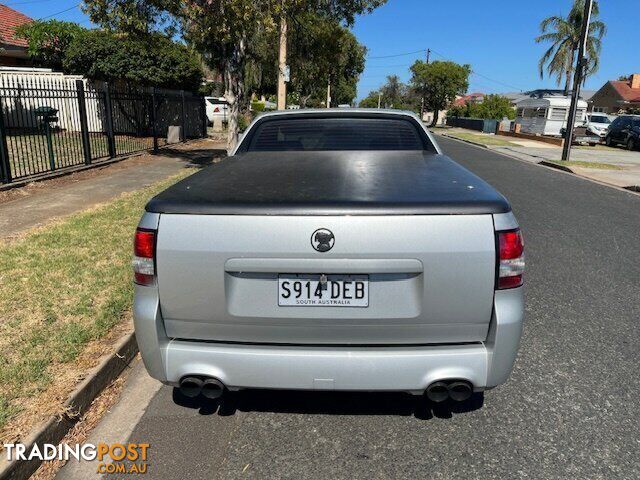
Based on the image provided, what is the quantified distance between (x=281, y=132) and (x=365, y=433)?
8.26ft

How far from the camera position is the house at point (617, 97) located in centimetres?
6328

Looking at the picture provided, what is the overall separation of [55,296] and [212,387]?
240 centimetres

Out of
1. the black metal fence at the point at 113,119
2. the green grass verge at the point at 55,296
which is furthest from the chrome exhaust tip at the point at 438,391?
the black metal fence at the point at 113,119

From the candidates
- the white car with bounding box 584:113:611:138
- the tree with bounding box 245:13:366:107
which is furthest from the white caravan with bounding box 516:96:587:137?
the tree with bounding box 245:13:366:107

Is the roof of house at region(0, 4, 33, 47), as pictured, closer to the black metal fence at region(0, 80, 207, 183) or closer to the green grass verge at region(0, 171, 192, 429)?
the black metal fence at region(0, 80, 207, 183)

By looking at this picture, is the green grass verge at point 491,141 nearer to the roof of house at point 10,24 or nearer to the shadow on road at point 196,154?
the shadow on road at point 196,154

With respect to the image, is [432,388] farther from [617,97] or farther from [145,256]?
[617,97]

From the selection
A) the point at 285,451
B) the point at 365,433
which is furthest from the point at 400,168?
the point at 285,451

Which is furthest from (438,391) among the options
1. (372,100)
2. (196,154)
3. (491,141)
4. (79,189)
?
(372,100)

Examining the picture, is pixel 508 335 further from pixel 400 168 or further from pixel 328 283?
pixel 400 168

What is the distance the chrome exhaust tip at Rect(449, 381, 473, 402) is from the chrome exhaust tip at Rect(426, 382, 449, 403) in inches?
0.9

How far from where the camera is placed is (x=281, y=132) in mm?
4289

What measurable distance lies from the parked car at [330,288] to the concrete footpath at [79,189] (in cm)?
500

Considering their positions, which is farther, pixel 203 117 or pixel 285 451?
pixel 203 117
